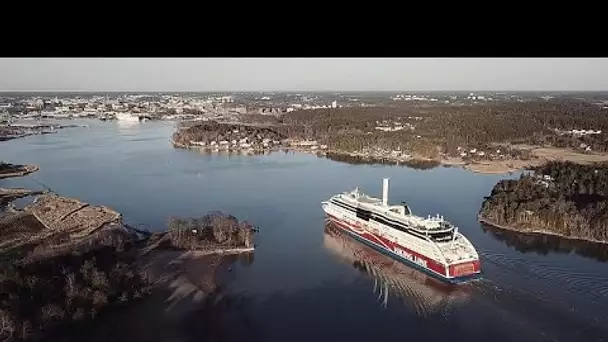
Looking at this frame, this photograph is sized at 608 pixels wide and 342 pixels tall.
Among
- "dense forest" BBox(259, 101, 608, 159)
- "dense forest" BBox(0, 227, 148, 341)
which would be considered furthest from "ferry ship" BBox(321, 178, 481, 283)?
"dense forest" BBox(259, 101, 608, 159)

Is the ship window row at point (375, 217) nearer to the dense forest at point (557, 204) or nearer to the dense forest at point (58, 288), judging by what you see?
the dense forest at point (557, 204)

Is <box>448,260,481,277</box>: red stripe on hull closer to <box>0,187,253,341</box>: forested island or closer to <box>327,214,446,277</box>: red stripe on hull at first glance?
<box>327,214,446,277</box>: red stripe on hull

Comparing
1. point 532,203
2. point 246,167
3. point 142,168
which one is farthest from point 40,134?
point 532,203

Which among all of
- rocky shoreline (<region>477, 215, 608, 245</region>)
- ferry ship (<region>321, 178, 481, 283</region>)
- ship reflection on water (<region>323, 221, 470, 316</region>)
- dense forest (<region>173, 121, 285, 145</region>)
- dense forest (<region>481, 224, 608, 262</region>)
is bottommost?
ship reflection on water (<region>323, 221, 470, 316</region>)

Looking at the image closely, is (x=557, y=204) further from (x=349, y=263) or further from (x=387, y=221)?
(x=349, y=263)

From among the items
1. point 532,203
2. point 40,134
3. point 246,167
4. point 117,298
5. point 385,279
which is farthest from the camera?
point 40,134

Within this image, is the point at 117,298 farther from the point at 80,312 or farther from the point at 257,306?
the point at 257,306

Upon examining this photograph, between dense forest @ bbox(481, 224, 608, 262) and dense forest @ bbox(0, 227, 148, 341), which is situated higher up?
dense forest @ bbox(0, 227, 148, 341)
